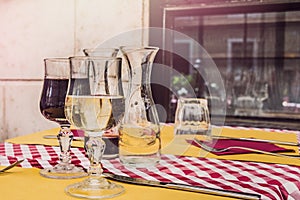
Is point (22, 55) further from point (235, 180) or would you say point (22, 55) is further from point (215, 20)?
point (235, 180)

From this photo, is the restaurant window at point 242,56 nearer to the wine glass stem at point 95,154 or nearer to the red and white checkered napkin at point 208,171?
the red and white checkered napkin at point 208,171

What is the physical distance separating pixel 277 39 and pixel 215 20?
43 cm

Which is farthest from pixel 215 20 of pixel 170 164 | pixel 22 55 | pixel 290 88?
pixel 170 164

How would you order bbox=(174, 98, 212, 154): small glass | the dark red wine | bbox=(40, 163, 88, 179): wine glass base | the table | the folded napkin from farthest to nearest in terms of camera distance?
bbox=(174, 98, 212, 154): small glass → the folded napkin → the dark red wine → bbox=(40, 163, 88, 179): wine glass base → the table

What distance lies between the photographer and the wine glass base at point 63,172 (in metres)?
0.77

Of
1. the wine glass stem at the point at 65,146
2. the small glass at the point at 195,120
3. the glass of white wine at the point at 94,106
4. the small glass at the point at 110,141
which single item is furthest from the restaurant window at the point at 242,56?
the glass of white wine at the point at 94,106

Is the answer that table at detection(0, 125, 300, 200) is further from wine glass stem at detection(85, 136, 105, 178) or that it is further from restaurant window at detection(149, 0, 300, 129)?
restaurant window at detection(149, 0, 300, 129)

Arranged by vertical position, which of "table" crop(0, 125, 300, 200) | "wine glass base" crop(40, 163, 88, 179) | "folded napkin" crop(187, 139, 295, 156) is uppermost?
"folded napkin" crop(187, 139, 295, 156)

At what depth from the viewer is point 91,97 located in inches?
27.0

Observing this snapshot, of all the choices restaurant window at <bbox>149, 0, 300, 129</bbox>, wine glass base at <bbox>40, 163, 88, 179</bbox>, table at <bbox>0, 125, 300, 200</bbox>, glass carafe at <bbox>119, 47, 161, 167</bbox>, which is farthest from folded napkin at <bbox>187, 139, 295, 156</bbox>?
restaurant window at <bbox>149, 0, 300, 129</bbox>

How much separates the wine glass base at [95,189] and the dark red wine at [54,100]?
0.21 m

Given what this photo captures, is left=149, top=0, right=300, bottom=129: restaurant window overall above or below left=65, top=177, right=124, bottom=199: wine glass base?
above

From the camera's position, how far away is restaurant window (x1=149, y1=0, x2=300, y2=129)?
2416 mm

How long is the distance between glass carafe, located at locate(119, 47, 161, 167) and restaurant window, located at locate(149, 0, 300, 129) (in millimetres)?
1479
